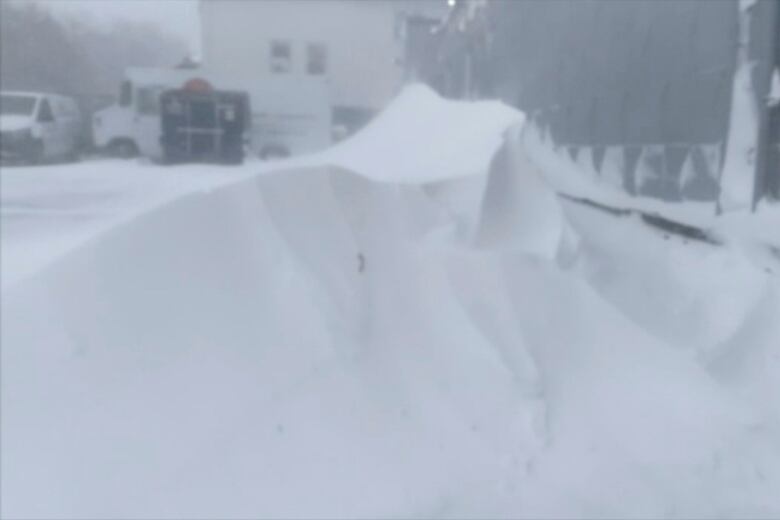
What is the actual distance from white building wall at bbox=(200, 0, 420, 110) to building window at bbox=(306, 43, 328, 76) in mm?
35

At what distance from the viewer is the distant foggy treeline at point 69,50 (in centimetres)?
351

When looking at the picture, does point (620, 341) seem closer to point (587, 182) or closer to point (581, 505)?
point (581, 505)

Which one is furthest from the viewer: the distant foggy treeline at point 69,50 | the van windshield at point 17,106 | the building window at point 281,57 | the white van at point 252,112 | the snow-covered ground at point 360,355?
the building window at point 281,57

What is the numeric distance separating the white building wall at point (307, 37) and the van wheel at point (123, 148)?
28.1 inches

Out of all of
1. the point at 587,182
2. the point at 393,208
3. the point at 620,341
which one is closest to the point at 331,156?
the point at 393,208

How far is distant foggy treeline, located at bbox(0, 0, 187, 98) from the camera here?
351 centimetres

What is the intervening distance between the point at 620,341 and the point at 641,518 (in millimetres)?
703

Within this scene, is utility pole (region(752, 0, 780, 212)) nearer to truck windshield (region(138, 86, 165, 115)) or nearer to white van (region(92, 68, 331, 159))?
white van (region(92, 68, 331, 159))

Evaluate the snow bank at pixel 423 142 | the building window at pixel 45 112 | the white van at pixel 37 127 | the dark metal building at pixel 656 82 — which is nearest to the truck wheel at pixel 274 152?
the snow bank at pixel 423 142

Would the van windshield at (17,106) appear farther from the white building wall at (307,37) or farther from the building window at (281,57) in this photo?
the building window at (281,57)

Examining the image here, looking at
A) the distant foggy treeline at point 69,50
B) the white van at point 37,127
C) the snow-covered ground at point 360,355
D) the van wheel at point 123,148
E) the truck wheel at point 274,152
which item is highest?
the distant foggy treeline at point 69,50

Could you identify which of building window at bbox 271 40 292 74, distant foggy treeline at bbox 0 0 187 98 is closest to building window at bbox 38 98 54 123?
distant foggy treeline at bbox 0 0 187 98

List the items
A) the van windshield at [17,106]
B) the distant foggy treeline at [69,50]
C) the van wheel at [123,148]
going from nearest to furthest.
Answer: the distant foggy treeline at [69,50] < the van windshield at [17,106] < the van wheel at [123,148]

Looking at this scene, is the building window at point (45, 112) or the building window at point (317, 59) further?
the building window at point (317, 59)
